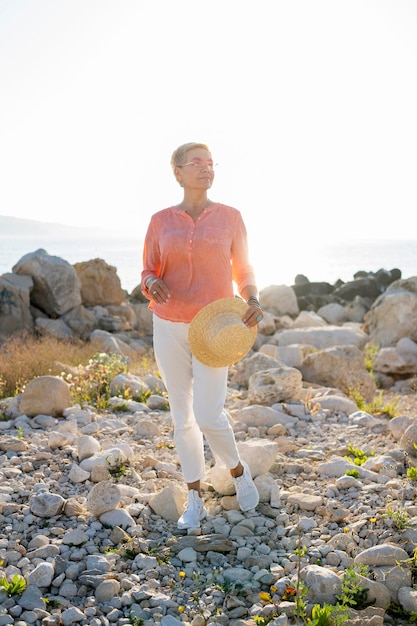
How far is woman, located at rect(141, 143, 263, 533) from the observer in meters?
4.03

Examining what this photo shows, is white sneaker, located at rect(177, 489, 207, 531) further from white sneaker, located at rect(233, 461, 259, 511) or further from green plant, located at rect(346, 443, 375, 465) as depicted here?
green plant, located at rect(346, 443, 375, 465)

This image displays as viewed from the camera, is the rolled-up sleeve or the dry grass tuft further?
the dry grass tuft

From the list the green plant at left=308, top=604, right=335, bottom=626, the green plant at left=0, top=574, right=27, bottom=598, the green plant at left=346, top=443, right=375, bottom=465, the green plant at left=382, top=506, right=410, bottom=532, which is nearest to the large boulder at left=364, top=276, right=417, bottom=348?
the green plant at left=346, top=443, right=375, bottom=465

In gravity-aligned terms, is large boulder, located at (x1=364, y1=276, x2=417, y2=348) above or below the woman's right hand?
below

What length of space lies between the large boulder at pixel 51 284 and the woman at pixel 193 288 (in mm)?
10425

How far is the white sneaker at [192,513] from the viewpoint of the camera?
13.6 feet

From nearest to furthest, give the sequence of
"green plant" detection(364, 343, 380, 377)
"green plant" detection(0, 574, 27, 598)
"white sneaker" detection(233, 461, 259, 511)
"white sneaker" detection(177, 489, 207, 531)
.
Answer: "green plant" detection(0, 574, 27, 598) < "white sneaker" detection(177, 489, 207, 531) < "white sneaker" detection(233, 461, 259, 511) < "green plant" detection(364, 343, 380, 377)

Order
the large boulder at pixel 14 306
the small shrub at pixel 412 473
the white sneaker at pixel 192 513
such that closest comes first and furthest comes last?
1. the white sneaker at pixel 192 513
2. the small shrub at pixel 412 473
3. the large boulder at pixel 14 306

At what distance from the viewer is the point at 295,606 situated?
10.7 feet

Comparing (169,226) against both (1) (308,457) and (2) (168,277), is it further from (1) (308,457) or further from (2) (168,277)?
(1) (308,457)

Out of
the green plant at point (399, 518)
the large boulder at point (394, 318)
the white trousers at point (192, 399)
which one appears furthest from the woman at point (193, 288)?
the large boulder at point (394, 318)

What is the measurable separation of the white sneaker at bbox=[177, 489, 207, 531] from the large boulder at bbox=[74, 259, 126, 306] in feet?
40.6

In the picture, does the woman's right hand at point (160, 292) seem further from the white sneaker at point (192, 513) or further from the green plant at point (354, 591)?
Result: the green plant at point (354, 591)

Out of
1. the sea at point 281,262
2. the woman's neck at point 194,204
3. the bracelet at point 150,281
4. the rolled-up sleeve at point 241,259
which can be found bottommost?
the sea at point 281,262
